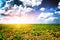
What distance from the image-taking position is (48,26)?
9.11 feet

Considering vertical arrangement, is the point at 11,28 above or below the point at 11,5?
below

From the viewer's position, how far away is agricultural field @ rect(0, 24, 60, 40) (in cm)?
271

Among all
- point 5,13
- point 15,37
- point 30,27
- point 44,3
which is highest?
point 44,3

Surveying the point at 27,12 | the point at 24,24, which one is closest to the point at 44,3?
the point at 27,12

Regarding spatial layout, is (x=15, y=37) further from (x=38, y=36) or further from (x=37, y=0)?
(x=37, y=0)

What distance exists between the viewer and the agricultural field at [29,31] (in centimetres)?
271

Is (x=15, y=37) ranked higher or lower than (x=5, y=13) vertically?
lower

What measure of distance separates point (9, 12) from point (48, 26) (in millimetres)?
739

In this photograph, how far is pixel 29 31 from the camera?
2.75 meters

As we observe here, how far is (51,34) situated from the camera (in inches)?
107

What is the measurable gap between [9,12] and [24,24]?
0.35 metres

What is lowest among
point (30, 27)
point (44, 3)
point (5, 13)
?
point (30, 27)

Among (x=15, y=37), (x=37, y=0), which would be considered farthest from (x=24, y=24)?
(x=37, y=0)

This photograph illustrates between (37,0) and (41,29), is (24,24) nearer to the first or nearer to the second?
(41,29)
